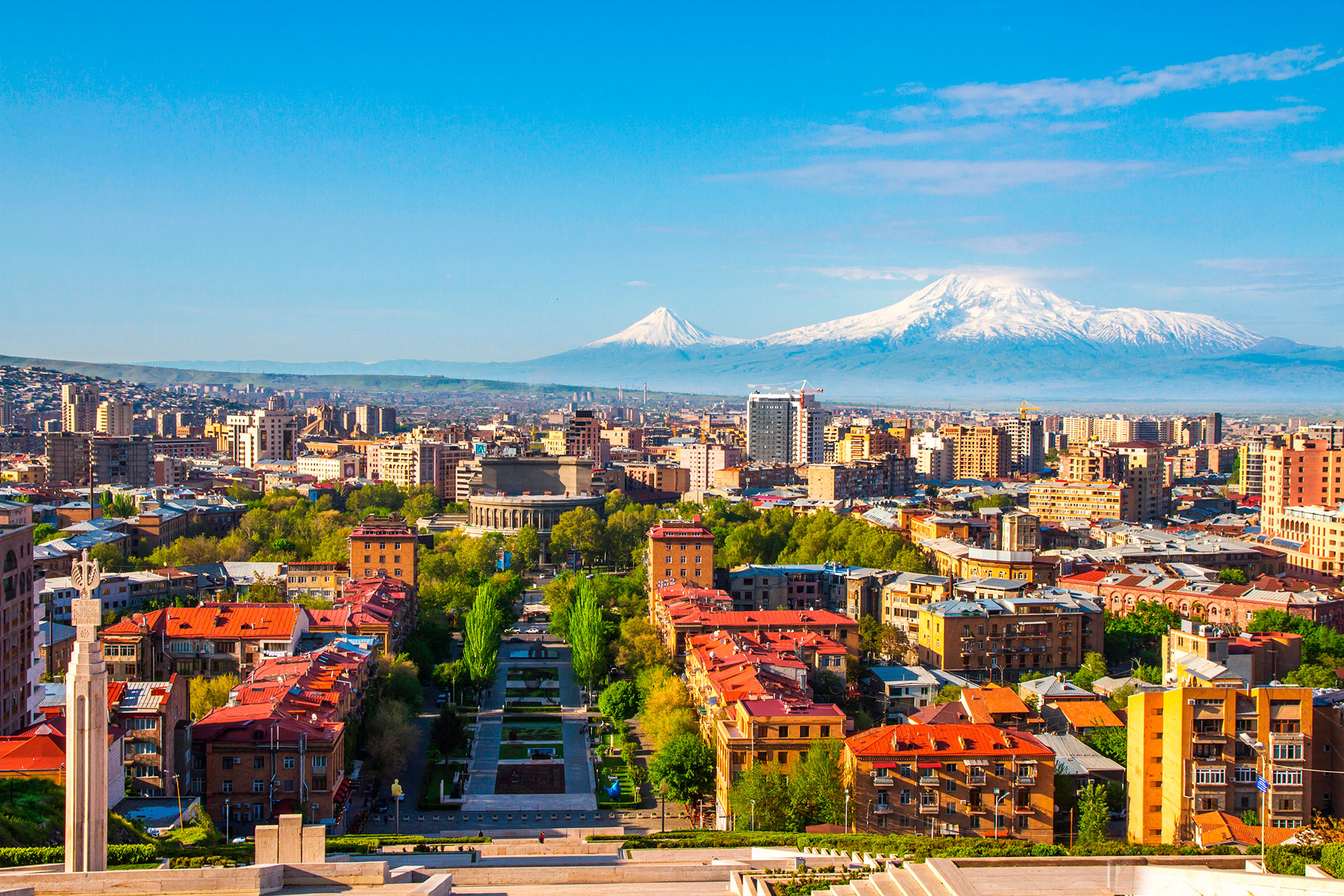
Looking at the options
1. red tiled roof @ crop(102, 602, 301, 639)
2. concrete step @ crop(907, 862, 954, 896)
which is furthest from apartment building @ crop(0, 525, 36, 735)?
concrete step @ crop(907, 862, 954, 896)

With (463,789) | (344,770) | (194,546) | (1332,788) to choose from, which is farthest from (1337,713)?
(194,546)

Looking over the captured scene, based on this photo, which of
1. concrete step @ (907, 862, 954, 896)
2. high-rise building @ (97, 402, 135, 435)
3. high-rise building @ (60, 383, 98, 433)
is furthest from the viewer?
high-rise building @ (60, 383, 98, 433)

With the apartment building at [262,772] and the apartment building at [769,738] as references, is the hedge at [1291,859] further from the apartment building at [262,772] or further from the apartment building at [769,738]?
the apartment building at [262,772]

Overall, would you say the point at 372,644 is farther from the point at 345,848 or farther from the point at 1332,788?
the point at 1332,788

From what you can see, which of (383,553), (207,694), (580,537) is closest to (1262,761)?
(207,694)

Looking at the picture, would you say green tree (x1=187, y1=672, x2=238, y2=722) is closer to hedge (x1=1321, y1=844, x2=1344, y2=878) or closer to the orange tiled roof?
the orange tiled roof

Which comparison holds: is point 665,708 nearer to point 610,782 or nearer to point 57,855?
point 610,782
